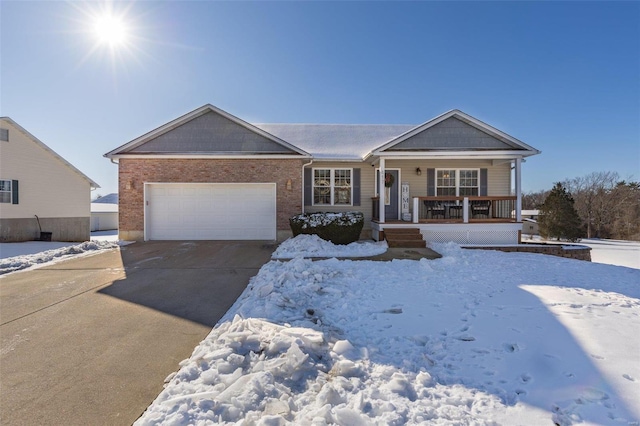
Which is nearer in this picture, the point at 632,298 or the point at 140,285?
the point at 632,298

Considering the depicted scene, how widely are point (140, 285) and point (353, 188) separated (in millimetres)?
8600

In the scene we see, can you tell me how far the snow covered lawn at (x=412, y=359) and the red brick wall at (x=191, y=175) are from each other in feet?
21.0

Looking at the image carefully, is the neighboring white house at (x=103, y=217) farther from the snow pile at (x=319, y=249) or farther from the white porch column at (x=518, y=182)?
the white porch column at (x=518, y=182)

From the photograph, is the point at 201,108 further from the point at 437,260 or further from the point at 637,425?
the point at 637,425

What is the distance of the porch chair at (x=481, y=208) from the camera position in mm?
11305

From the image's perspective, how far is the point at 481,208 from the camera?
11.3 meters

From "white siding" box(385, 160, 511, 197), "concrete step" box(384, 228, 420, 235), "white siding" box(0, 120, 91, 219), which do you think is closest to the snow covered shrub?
"concrete step" box(384, 228, 420, 235)

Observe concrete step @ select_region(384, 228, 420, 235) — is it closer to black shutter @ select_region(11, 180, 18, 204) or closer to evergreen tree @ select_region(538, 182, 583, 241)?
black shutter @ select_region(11, 180, 18, 204)

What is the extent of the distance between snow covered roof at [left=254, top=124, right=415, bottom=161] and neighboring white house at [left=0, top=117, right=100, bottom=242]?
10809 millimetres

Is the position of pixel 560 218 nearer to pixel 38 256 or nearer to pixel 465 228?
pixel 465 228

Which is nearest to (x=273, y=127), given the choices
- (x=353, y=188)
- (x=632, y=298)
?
(x=353, y=188)

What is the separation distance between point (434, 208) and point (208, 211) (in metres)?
8.76

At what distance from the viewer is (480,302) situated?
14.9 ft

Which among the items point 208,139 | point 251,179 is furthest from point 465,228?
point 208,139
